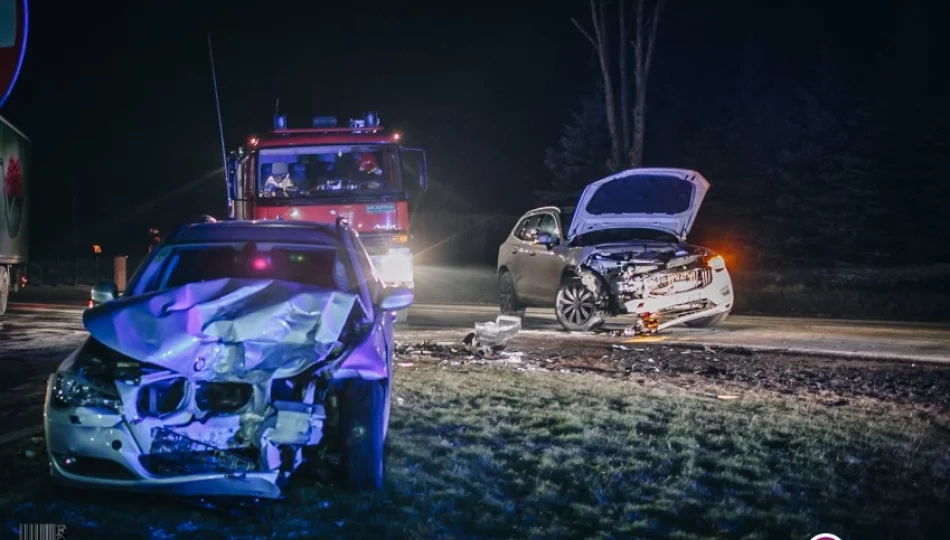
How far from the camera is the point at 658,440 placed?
6852mm

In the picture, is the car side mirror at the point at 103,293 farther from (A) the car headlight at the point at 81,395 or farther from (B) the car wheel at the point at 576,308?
(B) the car wheel at the point at 576,308

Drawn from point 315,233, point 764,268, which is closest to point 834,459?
point 315,233

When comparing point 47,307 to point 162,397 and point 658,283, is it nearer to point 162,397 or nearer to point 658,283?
point 658,283

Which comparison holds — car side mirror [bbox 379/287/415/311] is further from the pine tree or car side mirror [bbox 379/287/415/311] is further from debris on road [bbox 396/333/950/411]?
the pine tree

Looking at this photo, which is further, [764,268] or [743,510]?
[764,268]

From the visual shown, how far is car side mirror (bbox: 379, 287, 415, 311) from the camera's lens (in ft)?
21.7

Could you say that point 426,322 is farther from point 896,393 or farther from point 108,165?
point 108,165

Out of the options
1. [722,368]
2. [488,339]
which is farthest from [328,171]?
[722,368]

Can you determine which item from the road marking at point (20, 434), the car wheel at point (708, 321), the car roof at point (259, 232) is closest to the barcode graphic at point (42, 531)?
the road marking at point (20, 434)

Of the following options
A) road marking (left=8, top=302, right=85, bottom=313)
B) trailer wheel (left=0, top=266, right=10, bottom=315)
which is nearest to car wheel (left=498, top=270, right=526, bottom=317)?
road marking (left=8, top=302, right=85, bottom=313)

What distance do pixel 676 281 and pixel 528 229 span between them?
3.37 metres

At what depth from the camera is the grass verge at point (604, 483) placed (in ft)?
16.2

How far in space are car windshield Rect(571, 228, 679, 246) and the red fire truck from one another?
2893 mm

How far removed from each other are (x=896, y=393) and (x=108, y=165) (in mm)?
56807
